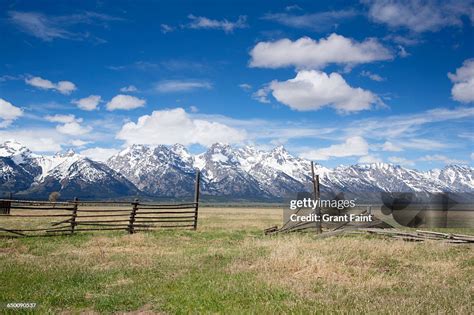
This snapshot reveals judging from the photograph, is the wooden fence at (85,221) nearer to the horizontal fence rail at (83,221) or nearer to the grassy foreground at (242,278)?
the horizontal fence rail at (83,221)

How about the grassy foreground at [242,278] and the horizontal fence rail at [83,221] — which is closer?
the grassy foreground at [242,278]

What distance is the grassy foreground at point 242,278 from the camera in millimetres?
8633

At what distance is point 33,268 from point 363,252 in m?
11.2

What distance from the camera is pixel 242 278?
440 inches

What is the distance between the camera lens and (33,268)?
1273cm

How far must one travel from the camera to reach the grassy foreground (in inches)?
340

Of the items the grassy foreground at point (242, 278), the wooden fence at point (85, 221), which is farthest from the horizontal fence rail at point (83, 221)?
the grassy foreground at point (242, 278)

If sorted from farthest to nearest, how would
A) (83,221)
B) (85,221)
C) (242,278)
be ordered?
(83,221), (85,221), (242,278)

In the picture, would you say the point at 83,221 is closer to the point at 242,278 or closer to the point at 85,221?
the point at 85,221

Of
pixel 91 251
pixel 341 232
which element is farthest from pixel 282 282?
pixel 341 232

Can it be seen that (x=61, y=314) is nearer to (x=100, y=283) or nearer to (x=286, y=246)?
(x=100, y=283)

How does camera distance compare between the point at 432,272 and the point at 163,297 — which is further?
the point at 432,272

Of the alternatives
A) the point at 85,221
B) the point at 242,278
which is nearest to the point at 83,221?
the point at 85,221

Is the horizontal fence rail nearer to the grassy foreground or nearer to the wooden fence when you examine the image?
the wooden fence
